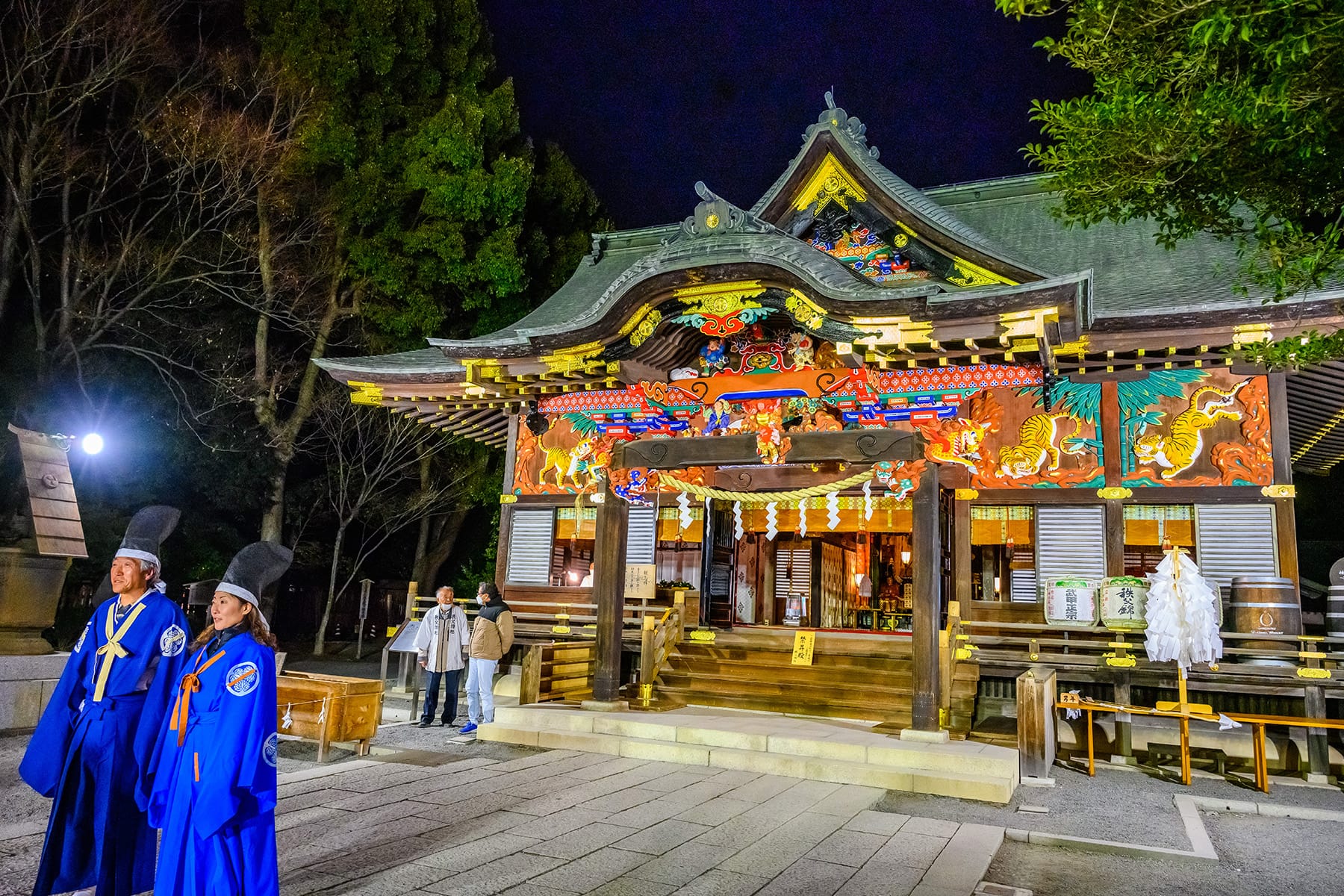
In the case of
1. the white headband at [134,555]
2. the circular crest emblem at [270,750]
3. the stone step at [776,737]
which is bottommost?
the stone step at [776,737]

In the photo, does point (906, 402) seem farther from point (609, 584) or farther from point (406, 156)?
point (406, 156)

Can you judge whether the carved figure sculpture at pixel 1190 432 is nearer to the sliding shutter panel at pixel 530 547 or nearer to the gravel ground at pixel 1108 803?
the gravel ground at pixel 1108 803

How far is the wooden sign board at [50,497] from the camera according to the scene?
29.2ft

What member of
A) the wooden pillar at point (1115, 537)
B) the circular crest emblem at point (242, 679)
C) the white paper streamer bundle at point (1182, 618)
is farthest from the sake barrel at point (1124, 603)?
the circular crest emblem at point (242, 679)

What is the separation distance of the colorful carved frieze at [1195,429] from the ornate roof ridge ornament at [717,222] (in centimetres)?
534

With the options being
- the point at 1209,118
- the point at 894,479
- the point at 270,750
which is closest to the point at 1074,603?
the point at 894,479

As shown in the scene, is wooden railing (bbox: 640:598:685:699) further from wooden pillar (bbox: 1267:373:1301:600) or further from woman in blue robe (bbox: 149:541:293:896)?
wooden pillar (bbox: 1267:373:1301:600)

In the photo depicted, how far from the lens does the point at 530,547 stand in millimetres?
13609

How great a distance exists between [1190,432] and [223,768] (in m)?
11.0

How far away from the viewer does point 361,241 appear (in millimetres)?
19328

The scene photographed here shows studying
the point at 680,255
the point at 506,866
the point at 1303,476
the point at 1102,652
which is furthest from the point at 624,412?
the point at 1303,476

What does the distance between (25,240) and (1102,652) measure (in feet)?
60.3

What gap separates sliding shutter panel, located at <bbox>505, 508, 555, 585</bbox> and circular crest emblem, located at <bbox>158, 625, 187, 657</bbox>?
9303mm

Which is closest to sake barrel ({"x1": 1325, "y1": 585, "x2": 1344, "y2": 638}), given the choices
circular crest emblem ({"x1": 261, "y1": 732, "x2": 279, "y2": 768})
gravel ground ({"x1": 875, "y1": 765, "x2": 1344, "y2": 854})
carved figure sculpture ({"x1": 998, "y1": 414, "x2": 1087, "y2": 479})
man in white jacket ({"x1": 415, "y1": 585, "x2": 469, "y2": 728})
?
gravel ground ({"x1": 875, "y1": 765, "x2": 1344, "y2": 854})
